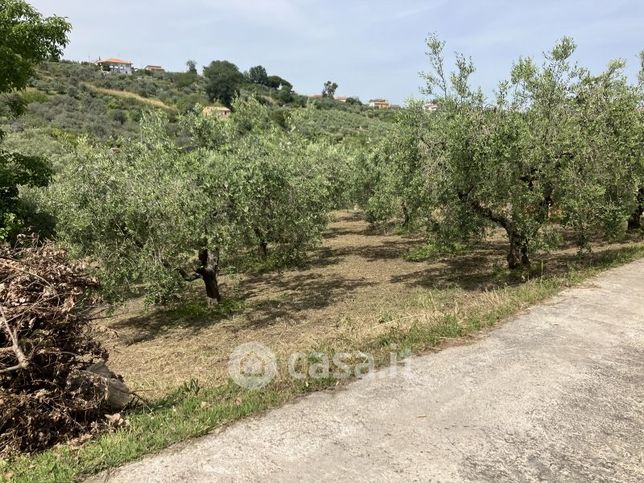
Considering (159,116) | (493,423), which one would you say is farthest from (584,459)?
(159,116)

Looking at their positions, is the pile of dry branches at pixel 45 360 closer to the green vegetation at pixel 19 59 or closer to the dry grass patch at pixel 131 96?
the green vegetation at pixel 19 59

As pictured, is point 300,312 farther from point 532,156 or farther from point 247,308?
point 532,156

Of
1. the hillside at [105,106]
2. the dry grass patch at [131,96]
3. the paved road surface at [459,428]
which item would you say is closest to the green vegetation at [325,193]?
the paved road surface at [459,428]

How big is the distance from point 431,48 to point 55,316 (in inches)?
475

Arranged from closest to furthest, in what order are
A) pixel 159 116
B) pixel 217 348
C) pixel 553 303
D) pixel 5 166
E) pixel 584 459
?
pixel 584 459 → pixel 553 303 → pixel 217 348 → pixel 159 116 → pixel 5 166

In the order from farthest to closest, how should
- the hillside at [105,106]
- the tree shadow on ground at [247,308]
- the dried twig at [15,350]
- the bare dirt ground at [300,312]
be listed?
the hillside at [105,106] < the tree shadow on ground at [247,308] < the bare dirt ground at [300,312] < the dried twig at [15,350]

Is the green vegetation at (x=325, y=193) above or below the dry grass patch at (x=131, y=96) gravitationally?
below

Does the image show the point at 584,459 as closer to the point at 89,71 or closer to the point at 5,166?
the point at 5,166

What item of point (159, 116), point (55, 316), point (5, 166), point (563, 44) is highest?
point (563, 44)

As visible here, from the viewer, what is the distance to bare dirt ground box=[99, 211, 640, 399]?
895cm

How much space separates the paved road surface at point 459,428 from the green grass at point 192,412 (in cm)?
18

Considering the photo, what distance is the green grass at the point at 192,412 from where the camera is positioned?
13.6 feet

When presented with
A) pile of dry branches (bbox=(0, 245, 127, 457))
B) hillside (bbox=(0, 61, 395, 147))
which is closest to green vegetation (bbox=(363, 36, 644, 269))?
hillside (bbox=(0, 61, 395, 147))

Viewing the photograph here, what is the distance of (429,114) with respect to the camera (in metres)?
13.6
